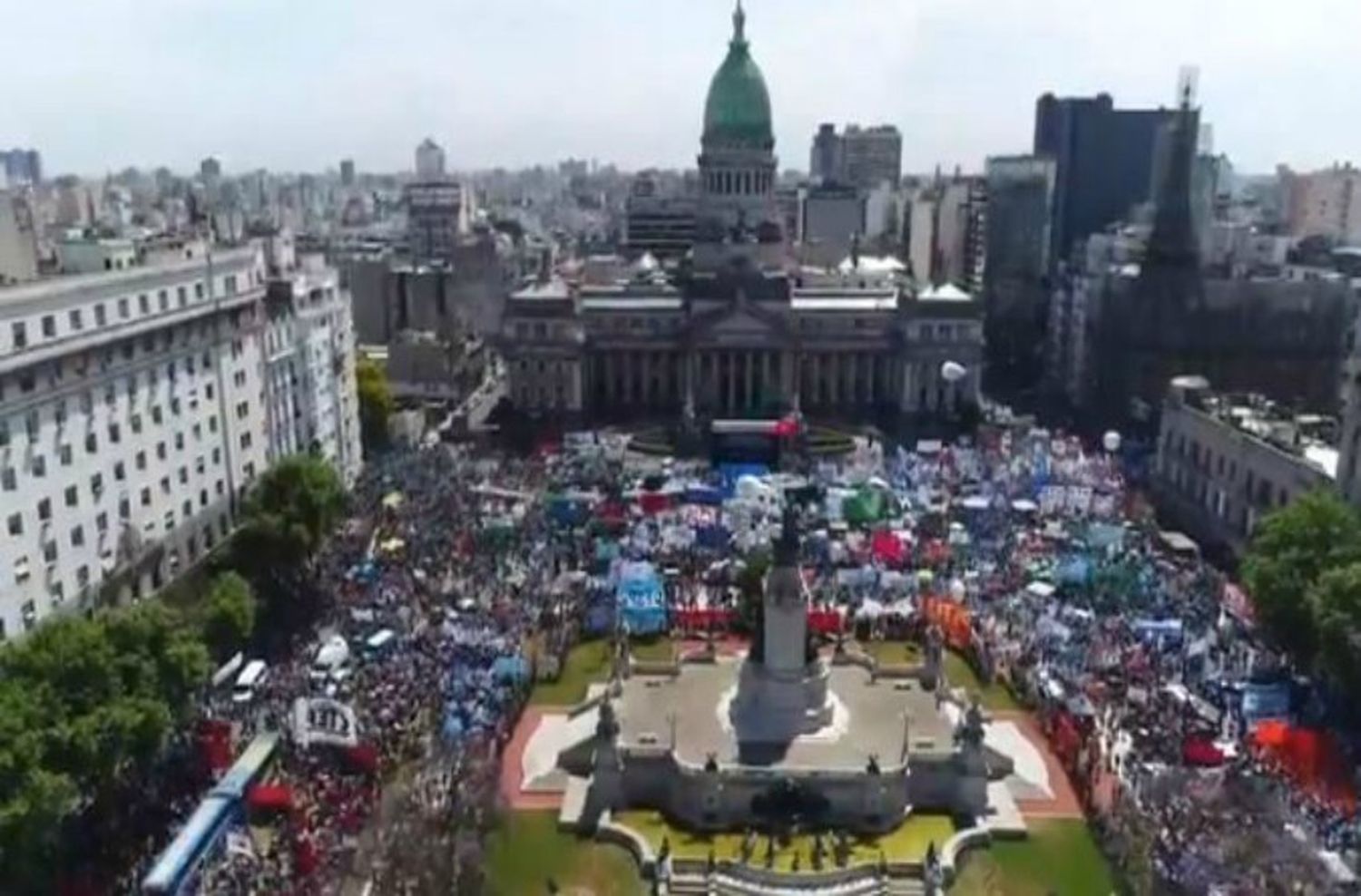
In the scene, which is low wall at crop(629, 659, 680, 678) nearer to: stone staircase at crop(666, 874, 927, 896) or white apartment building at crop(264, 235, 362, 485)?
stone staircase at crop(666, 874, 927, 896)

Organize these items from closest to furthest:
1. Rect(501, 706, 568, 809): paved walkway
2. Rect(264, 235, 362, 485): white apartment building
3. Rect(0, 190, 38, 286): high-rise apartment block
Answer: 1. Rect(501, 706, 568, 809): paved walkway
2. Rect(0, 190, 38, 286): high-rise apartment block
3. Rect(264, 235, 362, 485): white apartment building

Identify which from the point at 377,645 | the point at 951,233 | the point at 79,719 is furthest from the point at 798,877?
the point at 951,233

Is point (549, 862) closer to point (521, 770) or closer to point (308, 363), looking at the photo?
point (521, 770)

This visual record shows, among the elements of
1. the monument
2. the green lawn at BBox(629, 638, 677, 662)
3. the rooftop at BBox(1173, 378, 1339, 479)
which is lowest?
the green lawn at BBox(629, 638, 677, 662)

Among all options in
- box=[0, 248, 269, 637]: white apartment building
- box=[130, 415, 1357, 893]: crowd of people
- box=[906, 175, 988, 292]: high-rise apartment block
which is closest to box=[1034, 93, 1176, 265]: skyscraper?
box=[906, 175, 988, 292]: high-rise apartment block

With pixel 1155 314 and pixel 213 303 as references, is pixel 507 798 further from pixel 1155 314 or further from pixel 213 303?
pixel 1155 314

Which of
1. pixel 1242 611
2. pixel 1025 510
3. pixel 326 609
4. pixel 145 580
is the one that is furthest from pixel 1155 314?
pixel 145 580
